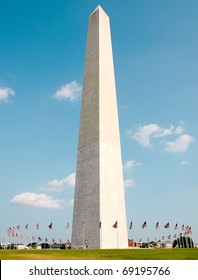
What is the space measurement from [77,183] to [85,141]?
543 centimetres

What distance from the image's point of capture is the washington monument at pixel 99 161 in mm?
37875

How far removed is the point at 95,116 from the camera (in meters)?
42.4

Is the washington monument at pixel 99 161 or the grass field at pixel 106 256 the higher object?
the washington monument at pixel 99 161

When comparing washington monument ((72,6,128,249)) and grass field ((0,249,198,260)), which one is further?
washington monument ((72,6,128,249))

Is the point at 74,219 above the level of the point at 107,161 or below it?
below

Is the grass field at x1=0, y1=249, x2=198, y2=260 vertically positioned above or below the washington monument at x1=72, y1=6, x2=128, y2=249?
below

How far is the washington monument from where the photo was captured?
37875mm

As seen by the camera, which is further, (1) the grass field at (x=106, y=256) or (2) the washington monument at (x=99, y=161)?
(2) the washington monument at (x=99, y=161)

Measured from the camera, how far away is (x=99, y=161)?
39.5m

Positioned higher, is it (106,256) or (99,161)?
(99,161)

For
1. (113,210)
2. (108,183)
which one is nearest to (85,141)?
(108,183)

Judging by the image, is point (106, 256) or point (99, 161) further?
point (99, 161)
